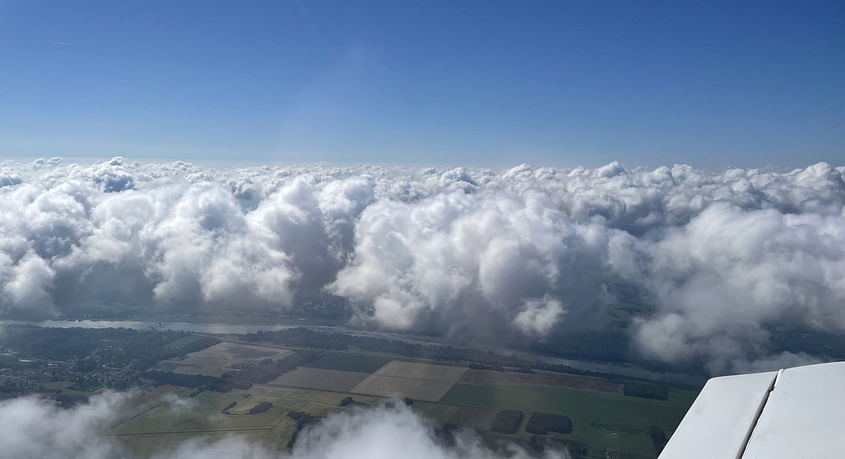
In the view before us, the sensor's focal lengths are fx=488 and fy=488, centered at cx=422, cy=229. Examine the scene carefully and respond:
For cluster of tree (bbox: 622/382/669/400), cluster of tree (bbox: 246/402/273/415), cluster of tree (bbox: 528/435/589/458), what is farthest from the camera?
cluster of tree (bbox: 622/382/669/400)

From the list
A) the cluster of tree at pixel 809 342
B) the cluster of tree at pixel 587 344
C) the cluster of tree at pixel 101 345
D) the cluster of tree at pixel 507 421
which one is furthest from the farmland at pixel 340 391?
the cluster of tree at pixel 809 342

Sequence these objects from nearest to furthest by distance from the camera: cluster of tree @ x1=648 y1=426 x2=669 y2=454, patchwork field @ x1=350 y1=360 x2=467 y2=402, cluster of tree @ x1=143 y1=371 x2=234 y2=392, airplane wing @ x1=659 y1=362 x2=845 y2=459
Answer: airplane wing @ x1=659 y1=362 x2=845 y2=459 → cluster of tree @ x1=648 y1=426 x2=669 y2=454 → patchwork field @ x1=350 y1=360 x2=467 y2=402 → cluster of tree @ x1=143 y1=371 x2=234 y2=392

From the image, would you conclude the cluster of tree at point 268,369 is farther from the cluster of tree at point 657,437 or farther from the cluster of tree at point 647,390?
the cluster of tree at point 657,437

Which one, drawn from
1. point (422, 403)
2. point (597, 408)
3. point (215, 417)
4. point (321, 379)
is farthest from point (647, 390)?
point (215, 417)

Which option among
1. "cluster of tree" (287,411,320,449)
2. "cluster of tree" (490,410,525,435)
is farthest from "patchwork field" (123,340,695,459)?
"cluster of tree" (287,411,320,449)

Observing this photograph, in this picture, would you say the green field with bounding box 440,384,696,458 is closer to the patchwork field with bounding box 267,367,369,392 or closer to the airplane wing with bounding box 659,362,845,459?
the patchwork field with bounding box 267,367,369,392

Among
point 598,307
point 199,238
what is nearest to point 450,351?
point 598,307

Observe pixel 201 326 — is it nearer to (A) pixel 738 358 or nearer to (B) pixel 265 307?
(B) pixel 265 307

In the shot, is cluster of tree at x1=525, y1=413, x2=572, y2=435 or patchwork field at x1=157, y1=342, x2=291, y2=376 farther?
patchwork field at x1=157, y1=342, x2=291, y2=376
